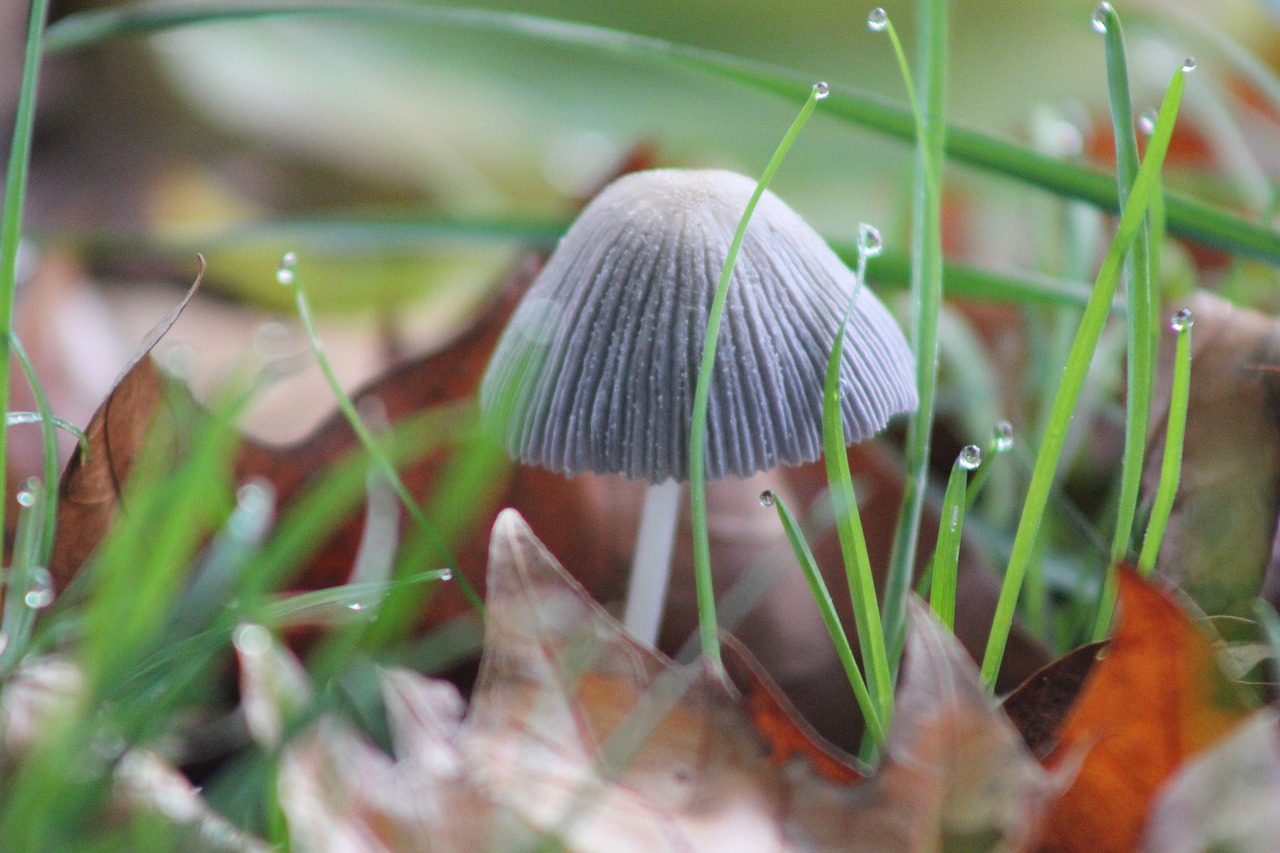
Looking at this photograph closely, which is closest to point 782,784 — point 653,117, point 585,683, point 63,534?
point 585,683

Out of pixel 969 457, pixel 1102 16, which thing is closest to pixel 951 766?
pixel 969 457

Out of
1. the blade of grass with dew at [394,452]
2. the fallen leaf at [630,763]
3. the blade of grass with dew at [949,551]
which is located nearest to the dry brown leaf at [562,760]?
the fallen leaf at [630,763]

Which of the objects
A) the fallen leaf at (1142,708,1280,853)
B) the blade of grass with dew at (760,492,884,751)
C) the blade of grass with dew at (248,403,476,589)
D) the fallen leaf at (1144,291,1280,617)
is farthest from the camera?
the blade of grass with dew at (248,403,476,589)

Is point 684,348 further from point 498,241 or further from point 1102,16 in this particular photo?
point 498,241

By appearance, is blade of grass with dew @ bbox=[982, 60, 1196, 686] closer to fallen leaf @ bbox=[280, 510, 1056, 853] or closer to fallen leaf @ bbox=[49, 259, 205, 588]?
fallen leaf @ bbox=[280, 510, 1056, 853]

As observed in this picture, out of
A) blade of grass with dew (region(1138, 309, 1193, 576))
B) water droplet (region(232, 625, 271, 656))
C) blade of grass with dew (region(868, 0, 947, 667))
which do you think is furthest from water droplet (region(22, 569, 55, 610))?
blade of grass with dew (region(1138, 309, 1193, 576))

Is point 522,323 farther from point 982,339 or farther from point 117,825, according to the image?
point 982,339
